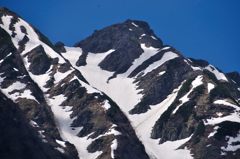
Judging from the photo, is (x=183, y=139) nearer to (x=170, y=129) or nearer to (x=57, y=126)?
(x=170, y=129)

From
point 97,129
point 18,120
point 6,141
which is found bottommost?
point 6,141

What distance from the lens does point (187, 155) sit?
17400 centimetres

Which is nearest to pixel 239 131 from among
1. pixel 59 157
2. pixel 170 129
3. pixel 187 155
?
pixel 187 155

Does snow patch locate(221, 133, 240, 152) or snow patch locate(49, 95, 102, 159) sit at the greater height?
snow patch locate(49, 95, 102, 159)

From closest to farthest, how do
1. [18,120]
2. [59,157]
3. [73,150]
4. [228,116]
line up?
[18,120] → [59,157] → [73,150] → [228,116]

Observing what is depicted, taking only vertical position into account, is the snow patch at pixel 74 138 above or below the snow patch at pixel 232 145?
above

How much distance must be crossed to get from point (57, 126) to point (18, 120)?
58078 mm

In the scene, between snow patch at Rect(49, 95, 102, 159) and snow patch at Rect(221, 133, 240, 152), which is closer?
snow patch at Rect(221, 133, 240, 152)

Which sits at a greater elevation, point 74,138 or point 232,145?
point 74,138

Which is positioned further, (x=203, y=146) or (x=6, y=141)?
(x=203, y=146)

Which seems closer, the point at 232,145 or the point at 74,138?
the point at 232,145

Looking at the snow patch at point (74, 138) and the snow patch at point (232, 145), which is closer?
the snow patch at point (232, 145)

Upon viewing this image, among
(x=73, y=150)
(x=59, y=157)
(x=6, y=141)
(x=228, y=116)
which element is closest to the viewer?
(x=6, y=141)

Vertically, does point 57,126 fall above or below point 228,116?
above
